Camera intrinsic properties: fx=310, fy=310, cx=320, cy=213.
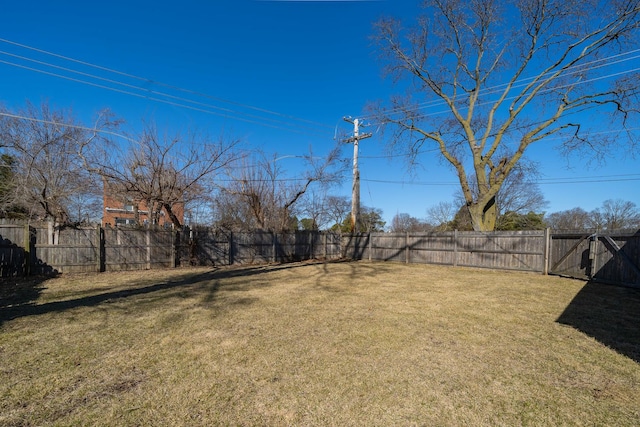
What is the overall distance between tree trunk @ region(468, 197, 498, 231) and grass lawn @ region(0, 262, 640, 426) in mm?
8585

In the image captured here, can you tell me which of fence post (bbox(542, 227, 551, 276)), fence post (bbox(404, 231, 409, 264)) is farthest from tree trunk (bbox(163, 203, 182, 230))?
fence post (bbox(542, 227, 551, 276))

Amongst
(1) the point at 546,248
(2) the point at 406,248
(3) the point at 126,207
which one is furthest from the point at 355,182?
(3) the point at 126,207

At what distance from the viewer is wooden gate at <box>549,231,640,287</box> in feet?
27.7

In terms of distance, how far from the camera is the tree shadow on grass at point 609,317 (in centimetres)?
397

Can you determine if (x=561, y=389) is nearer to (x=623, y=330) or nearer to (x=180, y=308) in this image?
(x=623, y=330)

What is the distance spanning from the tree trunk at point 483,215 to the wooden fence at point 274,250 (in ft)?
7.26

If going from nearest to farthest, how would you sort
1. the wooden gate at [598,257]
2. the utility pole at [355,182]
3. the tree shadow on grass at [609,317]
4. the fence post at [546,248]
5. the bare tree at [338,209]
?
the tree shadow on grass at [609,317]
the wooden gate at [598,257]
the fence post at [546,248]
the utility pole at [355,182]
the bare tree at [338,209]

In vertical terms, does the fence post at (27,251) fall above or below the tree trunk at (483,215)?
below

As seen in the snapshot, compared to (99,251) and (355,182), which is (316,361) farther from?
(355,182)

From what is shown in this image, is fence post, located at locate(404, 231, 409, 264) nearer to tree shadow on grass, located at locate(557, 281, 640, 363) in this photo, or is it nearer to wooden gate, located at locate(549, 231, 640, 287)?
wooden gate, located at locate(549, 231, 640, 287)

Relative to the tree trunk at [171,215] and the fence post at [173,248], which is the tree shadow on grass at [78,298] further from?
the tree trunk at [171,215]

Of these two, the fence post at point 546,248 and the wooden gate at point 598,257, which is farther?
the fence post at point 546,248

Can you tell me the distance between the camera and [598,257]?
936 centimetres

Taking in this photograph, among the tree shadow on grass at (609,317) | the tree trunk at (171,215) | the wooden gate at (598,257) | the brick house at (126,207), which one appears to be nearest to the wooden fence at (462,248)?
the wooden gate at (598,257)
